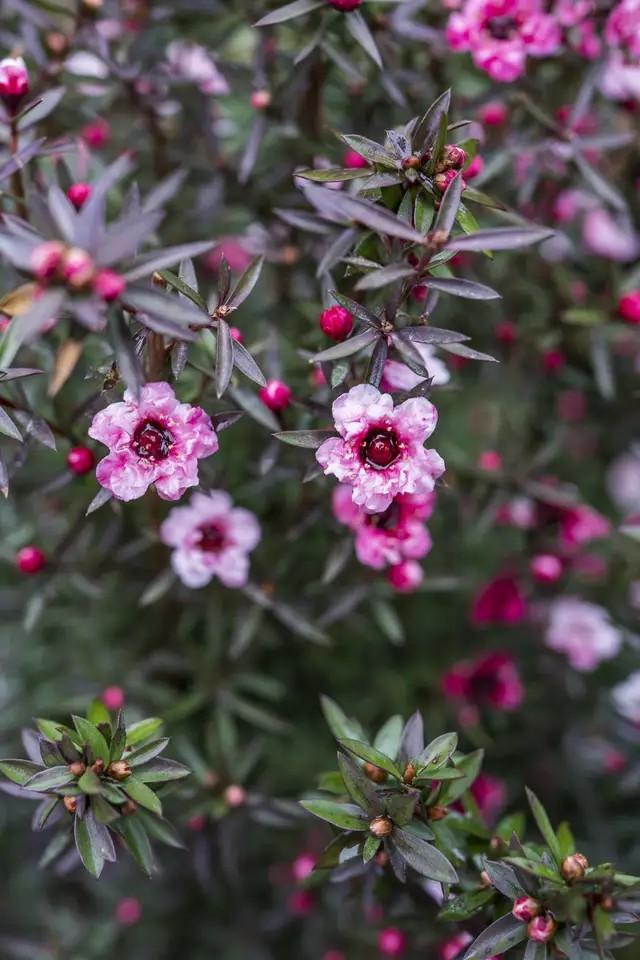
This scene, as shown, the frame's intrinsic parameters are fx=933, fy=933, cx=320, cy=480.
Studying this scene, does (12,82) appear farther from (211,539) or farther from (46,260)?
(211,539)

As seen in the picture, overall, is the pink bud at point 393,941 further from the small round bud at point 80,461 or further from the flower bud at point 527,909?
the small round bud at point 80,461

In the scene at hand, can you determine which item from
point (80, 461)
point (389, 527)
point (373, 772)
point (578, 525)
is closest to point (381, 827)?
point (373, 772)

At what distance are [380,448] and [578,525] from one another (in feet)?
2.36

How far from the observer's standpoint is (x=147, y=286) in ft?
2.64

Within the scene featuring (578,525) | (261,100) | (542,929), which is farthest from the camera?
(578,525)

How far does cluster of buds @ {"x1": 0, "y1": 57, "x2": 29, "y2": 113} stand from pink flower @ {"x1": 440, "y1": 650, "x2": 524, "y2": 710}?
1.12m

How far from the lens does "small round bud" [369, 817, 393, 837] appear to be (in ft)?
3.10

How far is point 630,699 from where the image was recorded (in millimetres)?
1456

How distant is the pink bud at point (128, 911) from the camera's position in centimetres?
154

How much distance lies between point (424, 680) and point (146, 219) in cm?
111

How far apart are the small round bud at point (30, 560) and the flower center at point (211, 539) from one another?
0.23 m

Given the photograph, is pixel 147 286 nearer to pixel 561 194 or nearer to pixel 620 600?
pixel 561 194

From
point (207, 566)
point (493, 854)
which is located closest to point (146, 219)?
point (207, 566)

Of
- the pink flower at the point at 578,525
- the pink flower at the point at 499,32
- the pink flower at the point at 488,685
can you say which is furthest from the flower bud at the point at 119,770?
the pink flower at the point at 499,32
